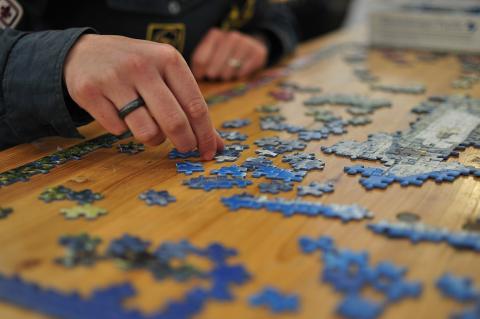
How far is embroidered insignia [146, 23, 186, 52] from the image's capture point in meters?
2.10

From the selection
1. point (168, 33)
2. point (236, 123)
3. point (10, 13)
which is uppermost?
point (10, 13)

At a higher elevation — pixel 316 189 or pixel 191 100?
pixel 191 100

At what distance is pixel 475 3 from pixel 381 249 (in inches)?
93.7

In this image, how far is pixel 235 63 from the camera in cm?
218

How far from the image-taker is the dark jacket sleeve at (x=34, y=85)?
4.18ft

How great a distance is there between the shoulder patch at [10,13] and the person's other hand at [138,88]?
18.7 inches

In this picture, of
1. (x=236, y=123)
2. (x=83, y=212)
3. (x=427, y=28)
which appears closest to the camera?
(x=83, y=212)

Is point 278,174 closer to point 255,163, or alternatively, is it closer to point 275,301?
point 255,163

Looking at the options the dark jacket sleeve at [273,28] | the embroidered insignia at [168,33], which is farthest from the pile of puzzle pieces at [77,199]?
the dark jacket sleeve at [273,28]

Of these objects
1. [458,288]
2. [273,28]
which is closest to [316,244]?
[458,288]

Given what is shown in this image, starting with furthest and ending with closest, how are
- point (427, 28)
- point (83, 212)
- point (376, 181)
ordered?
point (427, 28)
point (376, 181)
point (83, 212)

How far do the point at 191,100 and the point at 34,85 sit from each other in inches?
14.3

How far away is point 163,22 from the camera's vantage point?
214 cm

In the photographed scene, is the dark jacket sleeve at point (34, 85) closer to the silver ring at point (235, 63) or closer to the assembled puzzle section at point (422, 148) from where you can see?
the assembled puzzle section at point (422, 148)
